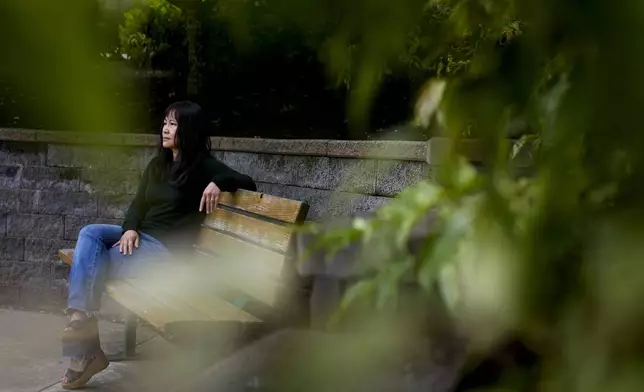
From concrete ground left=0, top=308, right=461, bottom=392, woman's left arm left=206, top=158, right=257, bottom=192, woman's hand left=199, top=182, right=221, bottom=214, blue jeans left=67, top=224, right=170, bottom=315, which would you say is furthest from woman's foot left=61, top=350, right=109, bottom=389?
concrete ground left=0, top=308, right=461, bottom=392

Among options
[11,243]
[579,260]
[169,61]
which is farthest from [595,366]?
[11,243]

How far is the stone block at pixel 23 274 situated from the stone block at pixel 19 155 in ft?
1.97

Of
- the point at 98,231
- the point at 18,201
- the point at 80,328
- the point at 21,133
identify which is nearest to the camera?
the point at 21,133

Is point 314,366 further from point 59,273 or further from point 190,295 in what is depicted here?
point 59,273

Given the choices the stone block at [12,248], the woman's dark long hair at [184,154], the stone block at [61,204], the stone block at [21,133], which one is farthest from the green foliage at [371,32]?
the stone block at [12,248]

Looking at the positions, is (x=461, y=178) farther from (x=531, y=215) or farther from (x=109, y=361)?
(x=109, y=361)

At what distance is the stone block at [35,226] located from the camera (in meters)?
5.03

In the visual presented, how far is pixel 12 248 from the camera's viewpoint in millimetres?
5152

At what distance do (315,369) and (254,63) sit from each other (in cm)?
29

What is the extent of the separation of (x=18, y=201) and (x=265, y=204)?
2394 mm

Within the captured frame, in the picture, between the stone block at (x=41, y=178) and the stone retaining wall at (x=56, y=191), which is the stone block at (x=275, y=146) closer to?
the stone retaining wall at (x=56, y=191)

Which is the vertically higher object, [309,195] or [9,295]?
[309,195]

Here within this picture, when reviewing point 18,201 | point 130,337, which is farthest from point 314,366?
point 18,201

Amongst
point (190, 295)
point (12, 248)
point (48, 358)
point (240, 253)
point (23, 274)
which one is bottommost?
point (48, 358)
